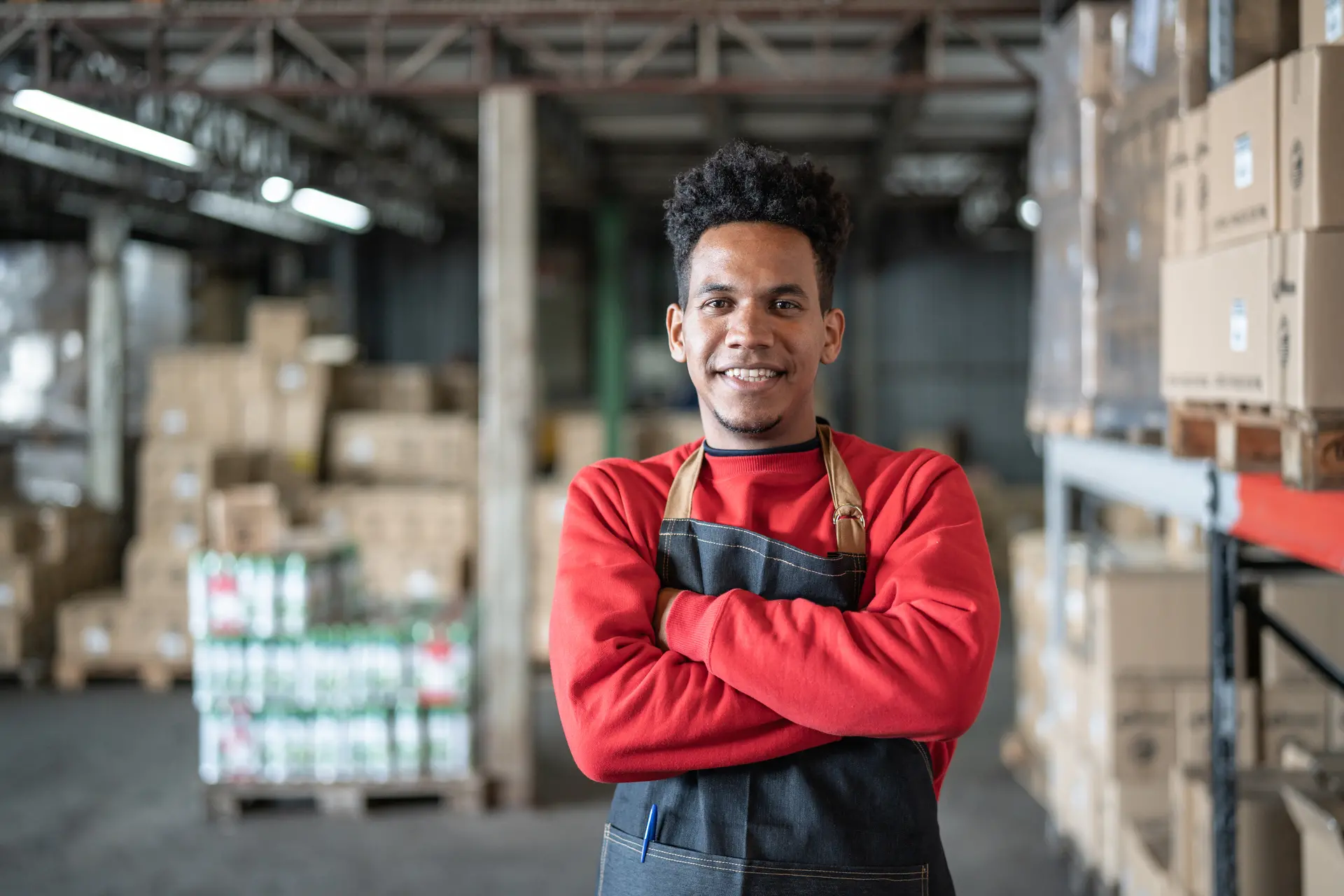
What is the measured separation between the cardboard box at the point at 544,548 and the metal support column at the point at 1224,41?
297 inches

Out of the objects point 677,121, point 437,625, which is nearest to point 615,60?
point 677,121

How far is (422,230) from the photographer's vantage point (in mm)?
18516

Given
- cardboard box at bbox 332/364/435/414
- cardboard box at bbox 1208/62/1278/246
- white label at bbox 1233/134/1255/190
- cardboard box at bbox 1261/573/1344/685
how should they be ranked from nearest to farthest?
cardboard box at bbox 1208/62/1278/246
white label at bbox 1233/134/1255/190
cardboard box at bbox 1261/573/1344/685
cardboard box at bbox 332/364/435/414

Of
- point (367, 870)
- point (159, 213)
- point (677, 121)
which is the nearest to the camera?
point (367, 870)

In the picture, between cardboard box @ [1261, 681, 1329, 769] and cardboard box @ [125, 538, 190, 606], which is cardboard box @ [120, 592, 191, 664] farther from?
cardboard box @ [1261, 681, 1329, 769]

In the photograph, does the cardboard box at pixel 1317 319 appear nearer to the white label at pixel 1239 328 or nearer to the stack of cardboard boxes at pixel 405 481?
the white label at pixel 1239 328

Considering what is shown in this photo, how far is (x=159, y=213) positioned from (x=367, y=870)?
38.9ft

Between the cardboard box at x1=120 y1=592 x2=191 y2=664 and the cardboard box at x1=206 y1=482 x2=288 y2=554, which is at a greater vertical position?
the cardboard box at x1=206 y1=482 x2=288 y2=554

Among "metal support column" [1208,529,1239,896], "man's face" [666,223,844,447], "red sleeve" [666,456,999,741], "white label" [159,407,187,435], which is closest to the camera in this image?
"red sleeve" [666,456,999,741]

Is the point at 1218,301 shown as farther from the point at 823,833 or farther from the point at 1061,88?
the point at 1061,88

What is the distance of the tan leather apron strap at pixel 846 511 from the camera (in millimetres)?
1888

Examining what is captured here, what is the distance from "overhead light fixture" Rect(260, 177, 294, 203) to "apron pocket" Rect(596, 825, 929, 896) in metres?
11.2

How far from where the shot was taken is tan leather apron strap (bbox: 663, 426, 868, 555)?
1.89 meters

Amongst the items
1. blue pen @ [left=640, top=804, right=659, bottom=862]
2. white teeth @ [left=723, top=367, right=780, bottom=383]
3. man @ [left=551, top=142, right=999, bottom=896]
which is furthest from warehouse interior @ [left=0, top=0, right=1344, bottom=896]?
blue pen @ [left=640, top=804, right=659, bottom=862]
